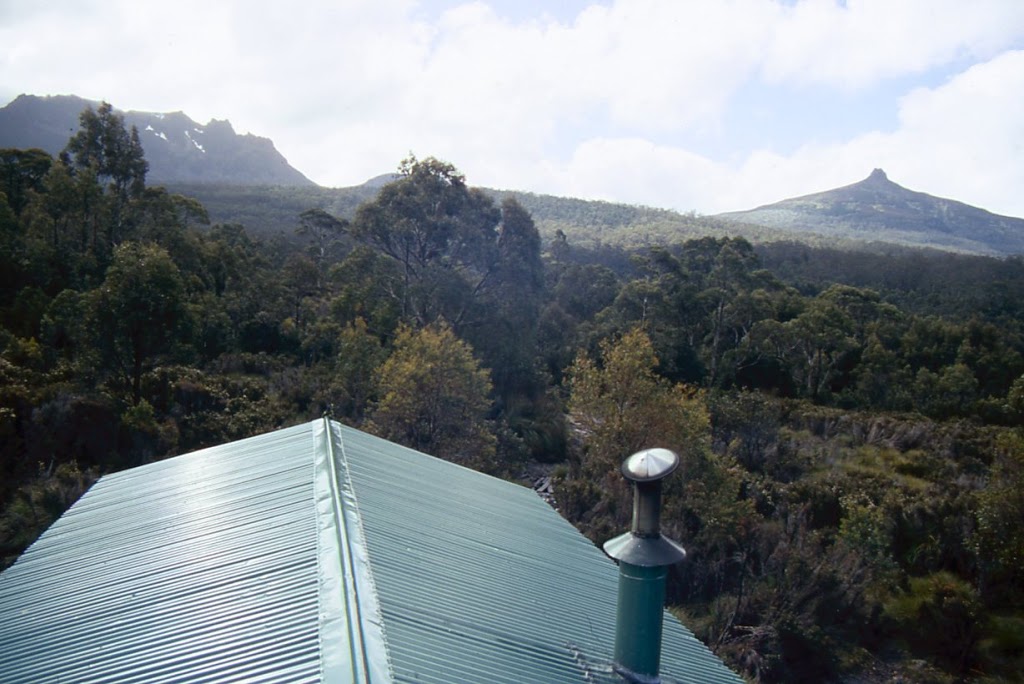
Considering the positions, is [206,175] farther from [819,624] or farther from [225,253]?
[819,624]

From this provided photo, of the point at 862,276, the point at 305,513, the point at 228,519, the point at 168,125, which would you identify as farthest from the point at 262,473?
the point at 168,125

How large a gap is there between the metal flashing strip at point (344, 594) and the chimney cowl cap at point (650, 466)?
195 cm

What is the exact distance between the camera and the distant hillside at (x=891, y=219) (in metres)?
126

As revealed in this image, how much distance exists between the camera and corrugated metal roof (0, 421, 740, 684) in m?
4.38

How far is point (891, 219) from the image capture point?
138m

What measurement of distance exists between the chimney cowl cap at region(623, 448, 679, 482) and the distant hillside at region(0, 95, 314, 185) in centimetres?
11367

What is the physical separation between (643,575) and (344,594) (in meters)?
2.02

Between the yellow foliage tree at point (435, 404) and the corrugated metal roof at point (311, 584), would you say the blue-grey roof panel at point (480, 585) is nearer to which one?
the corrugated metal roof at point (311, 584)

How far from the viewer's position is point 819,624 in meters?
13.2

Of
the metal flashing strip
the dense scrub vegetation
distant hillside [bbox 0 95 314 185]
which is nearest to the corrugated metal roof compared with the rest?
the metal flashing strip

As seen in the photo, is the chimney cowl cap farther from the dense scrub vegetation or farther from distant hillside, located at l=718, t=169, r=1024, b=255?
distant hillside, located at l=718, t=169, r=1024, b=255

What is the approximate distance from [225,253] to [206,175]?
361 feet

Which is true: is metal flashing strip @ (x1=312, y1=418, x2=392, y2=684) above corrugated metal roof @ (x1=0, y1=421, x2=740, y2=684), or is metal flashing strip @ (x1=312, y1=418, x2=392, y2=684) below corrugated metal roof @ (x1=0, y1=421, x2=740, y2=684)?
above

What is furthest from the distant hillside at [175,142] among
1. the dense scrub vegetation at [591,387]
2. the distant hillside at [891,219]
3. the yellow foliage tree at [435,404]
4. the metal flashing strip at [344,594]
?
the metal flashing strip at [344,594]
